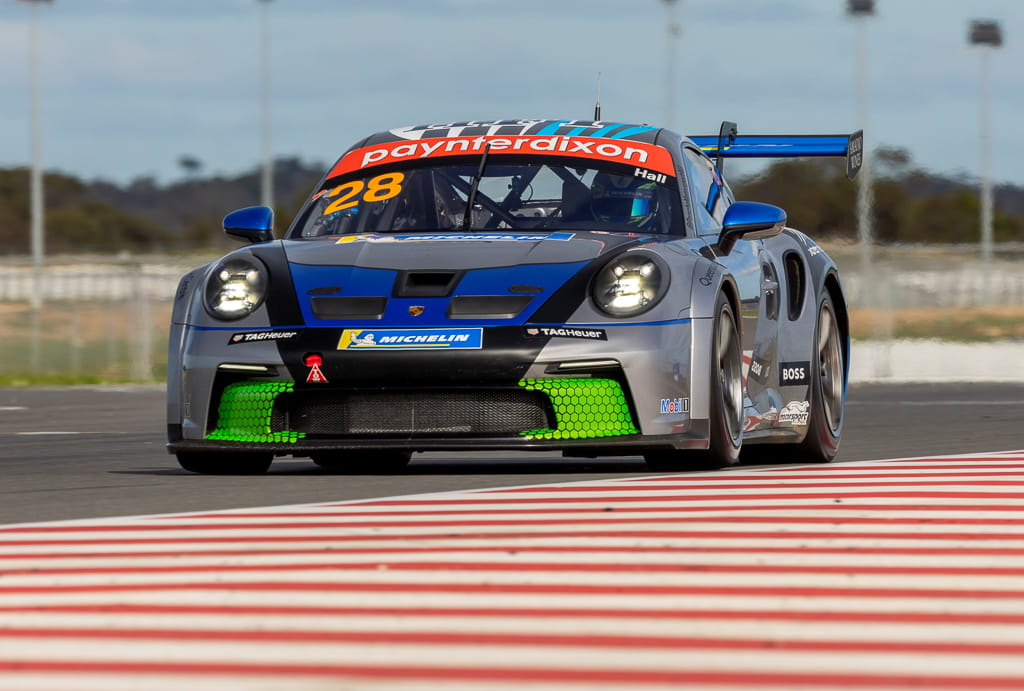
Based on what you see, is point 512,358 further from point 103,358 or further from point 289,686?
point 103,358

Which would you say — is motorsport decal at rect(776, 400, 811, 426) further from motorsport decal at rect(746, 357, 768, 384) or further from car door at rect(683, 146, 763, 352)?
car door at rect(683, 146, 763, 352)

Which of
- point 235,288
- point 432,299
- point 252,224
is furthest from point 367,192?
point 432,299

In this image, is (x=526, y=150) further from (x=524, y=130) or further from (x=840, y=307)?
(x=840, y=307)

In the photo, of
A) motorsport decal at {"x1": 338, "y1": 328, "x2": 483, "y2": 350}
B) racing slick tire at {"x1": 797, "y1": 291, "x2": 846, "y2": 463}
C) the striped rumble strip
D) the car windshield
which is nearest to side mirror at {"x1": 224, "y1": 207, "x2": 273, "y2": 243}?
the car windshield

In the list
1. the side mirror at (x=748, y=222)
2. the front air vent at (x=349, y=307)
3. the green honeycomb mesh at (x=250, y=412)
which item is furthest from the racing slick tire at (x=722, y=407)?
the green honeycomb mesh at (x=250, y=412)

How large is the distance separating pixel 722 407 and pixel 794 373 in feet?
4.75

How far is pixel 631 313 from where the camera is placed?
760cm

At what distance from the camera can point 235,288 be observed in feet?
25.9

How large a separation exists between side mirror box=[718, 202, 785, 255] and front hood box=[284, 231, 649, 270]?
0.40 m

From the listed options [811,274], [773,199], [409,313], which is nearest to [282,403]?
[409,313]

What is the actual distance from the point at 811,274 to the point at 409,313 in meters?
2.77

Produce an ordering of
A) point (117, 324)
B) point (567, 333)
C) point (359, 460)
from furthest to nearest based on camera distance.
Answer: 1. point (117, 324)
2. point (359, 460)
3. point (567, 333)

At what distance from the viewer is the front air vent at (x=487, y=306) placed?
24.8 feet

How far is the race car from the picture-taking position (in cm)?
753
